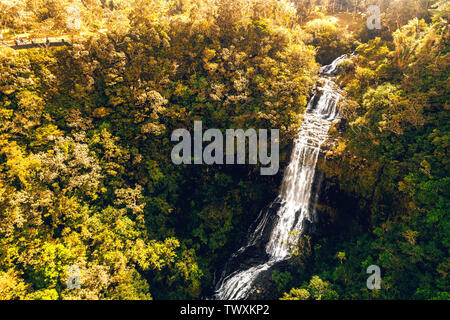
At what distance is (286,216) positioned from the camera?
1056 inches

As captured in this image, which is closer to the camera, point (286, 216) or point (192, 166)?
point (286, 216)

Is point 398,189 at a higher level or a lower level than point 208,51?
Answer: lower

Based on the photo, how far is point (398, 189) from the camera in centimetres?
2061

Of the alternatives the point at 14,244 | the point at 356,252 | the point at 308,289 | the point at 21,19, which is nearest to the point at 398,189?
the point at 356,252

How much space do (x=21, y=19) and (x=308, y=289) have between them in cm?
4064

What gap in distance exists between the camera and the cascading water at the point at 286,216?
24.2 meters

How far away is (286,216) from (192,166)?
1215 centimetres

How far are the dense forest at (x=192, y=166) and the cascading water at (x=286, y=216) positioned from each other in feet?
4.01

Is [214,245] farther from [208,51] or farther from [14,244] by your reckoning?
[208,51]

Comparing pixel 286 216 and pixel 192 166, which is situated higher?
pixel 192 166

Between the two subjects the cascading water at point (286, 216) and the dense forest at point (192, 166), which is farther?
the cascading water at point (286, 216)

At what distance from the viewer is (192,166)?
28.1 meters

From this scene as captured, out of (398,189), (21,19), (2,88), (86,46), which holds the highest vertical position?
(21,19)

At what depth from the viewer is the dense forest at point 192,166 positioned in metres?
19.0
